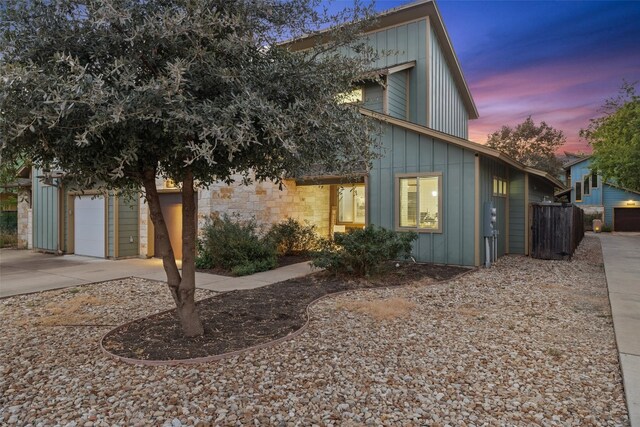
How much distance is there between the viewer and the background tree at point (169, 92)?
263cm

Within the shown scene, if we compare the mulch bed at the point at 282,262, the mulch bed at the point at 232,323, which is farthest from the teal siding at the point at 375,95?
the mulch bed at the point at 232,323

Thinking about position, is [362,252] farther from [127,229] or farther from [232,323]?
[127,229]

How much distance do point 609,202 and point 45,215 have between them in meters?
34.1

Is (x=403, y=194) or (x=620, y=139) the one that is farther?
(x=620, y=139)

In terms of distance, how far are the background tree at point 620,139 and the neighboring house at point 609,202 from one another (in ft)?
13.9

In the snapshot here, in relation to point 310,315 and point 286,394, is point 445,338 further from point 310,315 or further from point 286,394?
point 286,394

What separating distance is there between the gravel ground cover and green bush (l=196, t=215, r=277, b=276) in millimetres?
3174

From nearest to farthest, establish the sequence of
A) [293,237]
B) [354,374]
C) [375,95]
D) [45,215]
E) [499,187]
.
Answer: [354,374], [499,187], [293,237], [375,95], [45,215]

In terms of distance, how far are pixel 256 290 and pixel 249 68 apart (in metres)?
4.27

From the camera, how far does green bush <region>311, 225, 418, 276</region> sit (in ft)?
24.1

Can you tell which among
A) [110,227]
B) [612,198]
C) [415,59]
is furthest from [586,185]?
[110,227]

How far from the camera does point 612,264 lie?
32.1 feet

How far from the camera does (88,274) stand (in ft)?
27.9

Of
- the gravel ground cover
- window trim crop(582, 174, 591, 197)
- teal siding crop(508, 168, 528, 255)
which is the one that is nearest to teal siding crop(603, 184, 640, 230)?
window trim crop(582, 174, 591, 197)
